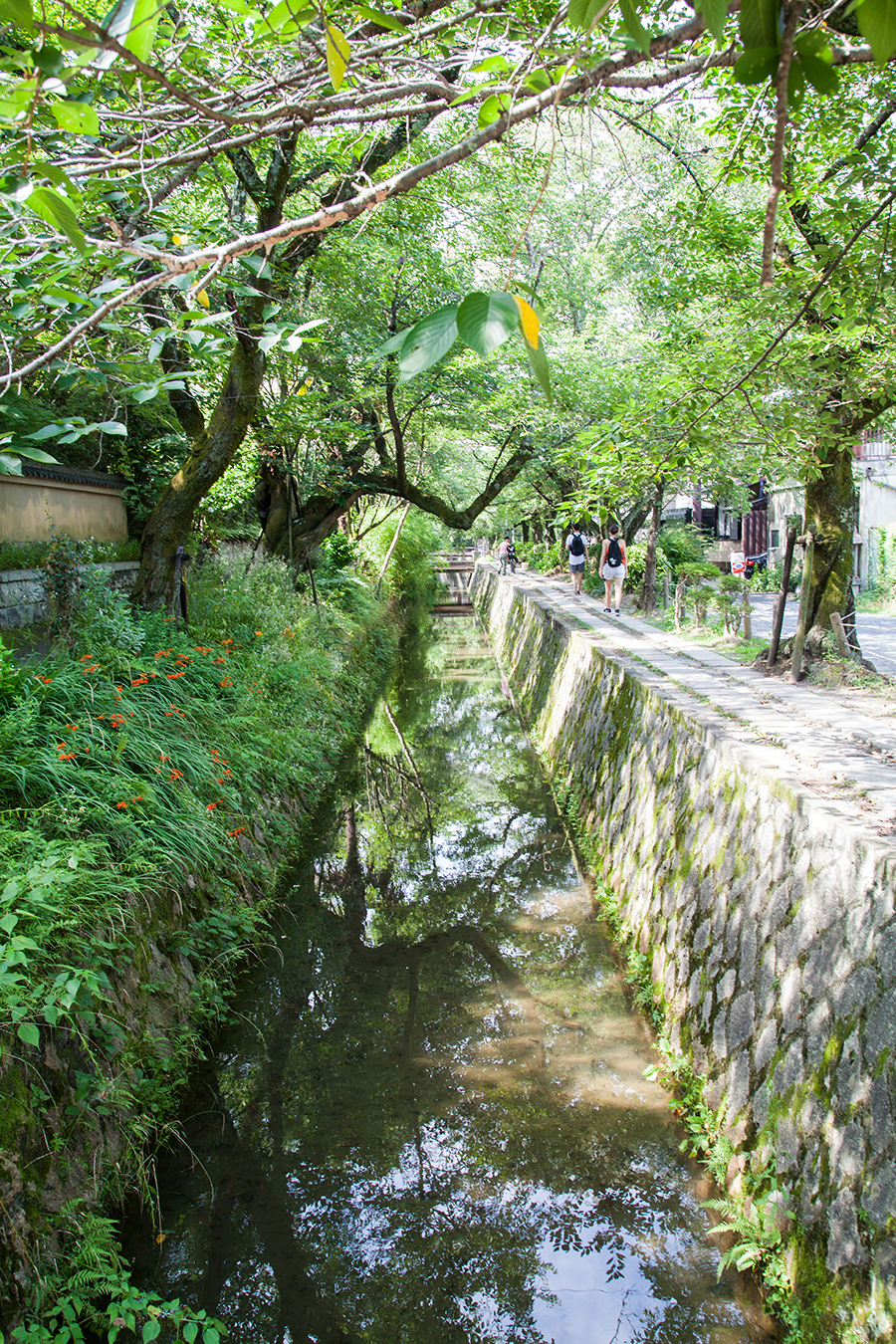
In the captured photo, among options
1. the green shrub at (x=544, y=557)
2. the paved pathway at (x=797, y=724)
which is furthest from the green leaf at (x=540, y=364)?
the green shrub at (x=544, y=557)

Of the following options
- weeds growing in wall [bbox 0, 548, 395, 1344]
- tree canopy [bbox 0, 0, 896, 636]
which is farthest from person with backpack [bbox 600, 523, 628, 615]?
weeds growing in wall [bbox 0, 548, 395, 1344]

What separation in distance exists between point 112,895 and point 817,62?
4582 mm

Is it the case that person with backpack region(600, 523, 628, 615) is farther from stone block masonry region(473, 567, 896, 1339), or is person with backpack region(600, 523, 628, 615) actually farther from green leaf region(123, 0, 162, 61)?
green leaf region(123, 0, 162, 61)

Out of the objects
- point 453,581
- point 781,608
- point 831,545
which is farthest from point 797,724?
point 453,581

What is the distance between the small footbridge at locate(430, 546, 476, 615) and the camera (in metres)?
34.2

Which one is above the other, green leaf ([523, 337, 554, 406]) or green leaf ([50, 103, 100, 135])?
green leaf ([50, 103, 100, 135])

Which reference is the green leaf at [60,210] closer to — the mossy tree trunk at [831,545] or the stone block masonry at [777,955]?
the stone block masonry at [777,955]

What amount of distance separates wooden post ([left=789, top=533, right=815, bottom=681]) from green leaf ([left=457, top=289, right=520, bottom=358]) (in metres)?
7.89

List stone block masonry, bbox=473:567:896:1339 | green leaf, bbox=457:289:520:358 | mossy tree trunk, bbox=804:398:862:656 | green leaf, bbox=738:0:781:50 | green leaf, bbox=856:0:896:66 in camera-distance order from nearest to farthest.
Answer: green leaf, bbox=457:289:520:358 < green leaf, bbox=856:0:896:66 < green leaf, bbox=738:0:781:50 < stone block masonry, bbox=473:567:896:1339 < mossy tree trunk, bbox=804:398:862:656

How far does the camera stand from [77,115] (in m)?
1.70

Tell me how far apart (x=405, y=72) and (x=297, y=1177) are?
202 inches

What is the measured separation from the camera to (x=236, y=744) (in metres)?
7.61

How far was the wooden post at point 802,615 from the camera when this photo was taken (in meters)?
8.18

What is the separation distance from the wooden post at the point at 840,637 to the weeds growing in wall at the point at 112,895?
574cm
